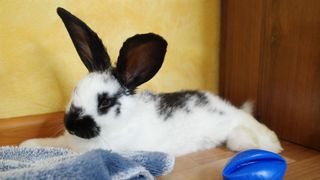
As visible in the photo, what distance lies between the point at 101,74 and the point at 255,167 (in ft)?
1.61

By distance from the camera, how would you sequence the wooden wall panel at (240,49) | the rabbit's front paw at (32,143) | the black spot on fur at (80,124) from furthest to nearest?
the wooden wall panel at (240,49), the rabbit's front paw at (32,143), the black spot on fur at (80,124)

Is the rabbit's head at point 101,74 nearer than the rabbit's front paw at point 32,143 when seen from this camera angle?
Yes

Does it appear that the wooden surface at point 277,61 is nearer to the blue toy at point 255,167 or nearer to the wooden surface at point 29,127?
the blue toy at point 255,167

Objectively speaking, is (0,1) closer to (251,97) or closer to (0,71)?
(0,71)

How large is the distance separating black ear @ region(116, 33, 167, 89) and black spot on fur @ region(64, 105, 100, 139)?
6.1 inches

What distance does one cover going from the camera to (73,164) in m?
0.70

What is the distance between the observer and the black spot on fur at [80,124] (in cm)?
89

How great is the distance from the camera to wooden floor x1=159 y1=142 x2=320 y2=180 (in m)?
0.93

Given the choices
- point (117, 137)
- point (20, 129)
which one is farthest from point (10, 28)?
point (117, 137)

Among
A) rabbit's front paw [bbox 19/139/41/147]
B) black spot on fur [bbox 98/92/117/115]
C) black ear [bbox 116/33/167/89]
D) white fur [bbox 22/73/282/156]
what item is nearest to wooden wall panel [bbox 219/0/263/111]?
white fur [bbox 22/73/282/156]

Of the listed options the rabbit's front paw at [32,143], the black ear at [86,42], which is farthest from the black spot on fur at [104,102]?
the rabbit's front paw at [32,143]

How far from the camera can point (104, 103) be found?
3.04ft

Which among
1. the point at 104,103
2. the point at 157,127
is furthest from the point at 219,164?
the point at 104,103

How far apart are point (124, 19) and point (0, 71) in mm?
473
